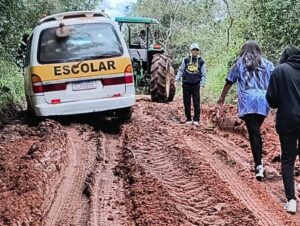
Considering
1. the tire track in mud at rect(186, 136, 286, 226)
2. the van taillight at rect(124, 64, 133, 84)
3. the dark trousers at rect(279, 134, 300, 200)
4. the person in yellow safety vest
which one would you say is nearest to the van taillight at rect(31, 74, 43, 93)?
the van taillight at rect(124, 64, 133, 84)

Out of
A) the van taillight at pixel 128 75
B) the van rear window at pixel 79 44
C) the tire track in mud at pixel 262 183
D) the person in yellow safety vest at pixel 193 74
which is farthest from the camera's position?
the person in yellow safety vest at pixel 193 74

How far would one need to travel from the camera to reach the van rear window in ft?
32.3

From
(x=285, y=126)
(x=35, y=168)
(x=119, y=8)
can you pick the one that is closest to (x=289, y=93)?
(x=285, y=126)

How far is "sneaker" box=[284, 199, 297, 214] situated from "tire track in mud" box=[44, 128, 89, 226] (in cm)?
196

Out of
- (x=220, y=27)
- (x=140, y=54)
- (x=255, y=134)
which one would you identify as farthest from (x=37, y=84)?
(x=220, y=27)

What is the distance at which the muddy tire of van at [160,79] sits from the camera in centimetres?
1445

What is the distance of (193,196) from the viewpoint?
19.7 feet

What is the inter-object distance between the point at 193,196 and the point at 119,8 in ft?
148

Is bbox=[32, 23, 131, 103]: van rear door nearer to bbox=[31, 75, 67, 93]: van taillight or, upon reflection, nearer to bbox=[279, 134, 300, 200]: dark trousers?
bbox=[31, 75, 67, 93]: van taillight

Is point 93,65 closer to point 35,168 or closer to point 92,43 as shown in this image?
point 92,43

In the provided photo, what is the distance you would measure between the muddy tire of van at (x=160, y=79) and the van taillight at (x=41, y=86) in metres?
4.93

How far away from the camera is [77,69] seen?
32.1 ft

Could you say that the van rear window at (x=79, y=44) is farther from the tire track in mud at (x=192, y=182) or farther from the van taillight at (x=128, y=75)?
the tire track in mud at (x=192, y=182)

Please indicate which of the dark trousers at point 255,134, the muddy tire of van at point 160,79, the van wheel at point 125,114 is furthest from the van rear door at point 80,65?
the muddy tire of van at point 160,79
